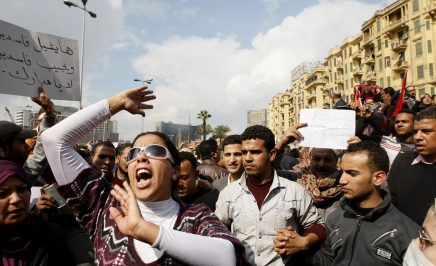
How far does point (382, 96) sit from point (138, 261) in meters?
7.88

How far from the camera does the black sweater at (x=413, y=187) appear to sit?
345 cm

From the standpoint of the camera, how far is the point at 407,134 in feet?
18.0

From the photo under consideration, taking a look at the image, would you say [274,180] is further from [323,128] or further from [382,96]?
[382,96]

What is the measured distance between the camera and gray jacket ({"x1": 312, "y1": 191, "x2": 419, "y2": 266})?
270cm

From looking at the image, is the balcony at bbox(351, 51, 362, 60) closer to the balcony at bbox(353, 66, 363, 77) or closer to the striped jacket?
the balcony at bbox(353, 66, 363, 77)

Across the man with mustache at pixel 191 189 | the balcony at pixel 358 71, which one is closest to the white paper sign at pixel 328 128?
the man with mustache at pixel 191 189

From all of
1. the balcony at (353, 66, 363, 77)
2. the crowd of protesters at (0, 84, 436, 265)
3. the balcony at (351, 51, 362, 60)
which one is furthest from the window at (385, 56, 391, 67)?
the crowd of protesters at (0, 84, 436, 265)

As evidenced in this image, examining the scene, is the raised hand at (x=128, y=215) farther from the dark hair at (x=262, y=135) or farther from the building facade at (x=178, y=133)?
the building facade at (x=178, y=133)

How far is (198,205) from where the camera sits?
2229mm

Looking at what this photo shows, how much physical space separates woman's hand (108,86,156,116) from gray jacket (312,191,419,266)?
6.30ft

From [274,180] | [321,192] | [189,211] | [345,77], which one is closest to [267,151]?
[274,180]

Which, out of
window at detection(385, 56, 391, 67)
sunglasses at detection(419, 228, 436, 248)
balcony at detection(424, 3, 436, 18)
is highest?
balcony at detection(424, 3, 436, 18)

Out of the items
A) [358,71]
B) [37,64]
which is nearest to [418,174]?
[37,64]

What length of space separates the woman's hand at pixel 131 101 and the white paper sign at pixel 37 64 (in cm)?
196
